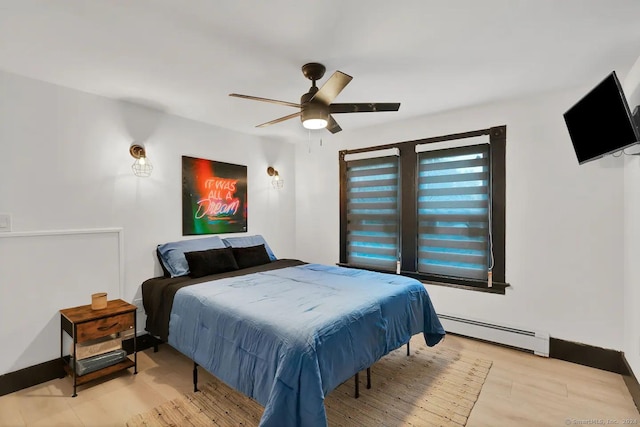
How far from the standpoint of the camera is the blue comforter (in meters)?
1.61

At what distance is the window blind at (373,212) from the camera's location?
3.94 meters

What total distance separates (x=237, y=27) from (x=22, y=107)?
2.03 metres

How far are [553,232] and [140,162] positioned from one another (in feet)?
13.7

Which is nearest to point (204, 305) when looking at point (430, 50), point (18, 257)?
point (18, 257)

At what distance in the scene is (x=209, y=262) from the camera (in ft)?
10.5

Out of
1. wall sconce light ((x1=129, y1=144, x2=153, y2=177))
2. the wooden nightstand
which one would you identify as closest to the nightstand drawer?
the wooden nightstand

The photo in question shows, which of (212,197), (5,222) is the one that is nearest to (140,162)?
(212,197)

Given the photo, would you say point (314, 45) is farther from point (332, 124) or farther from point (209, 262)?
point (209, 262)

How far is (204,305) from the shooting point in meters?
2.31

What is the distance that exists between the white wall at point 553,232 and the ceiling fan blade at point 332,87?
76.6 inches

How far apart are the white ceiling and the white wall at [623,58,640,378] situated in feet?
0.83

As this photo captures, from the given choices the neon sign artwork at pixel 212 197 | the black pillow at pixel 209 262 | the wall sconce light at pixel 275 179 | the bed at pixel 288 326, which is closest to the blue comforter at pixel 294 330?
the bed at pixel 288 326

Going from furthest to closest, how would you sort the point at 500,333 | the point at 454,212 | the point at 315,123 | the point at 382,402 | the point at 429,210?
the point at 429,210 → the point at 454,212 → the point at 500,333 → the point at 315,123 → the point at 382,402

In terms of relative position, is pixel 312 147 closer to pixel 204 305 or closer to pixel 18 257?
pixel 204 305
